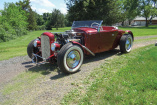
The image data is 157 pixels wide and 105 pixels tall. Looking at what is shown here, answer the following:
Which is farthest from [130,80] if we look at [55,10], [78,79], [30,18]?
[55,10]

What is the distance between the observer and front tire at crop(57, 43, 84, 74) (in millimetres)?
3816

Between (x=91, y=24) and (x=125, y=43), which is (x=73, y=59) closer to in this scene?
(x=91, y=24)

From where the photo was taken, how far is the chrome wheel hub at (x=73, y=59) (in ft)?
13.4

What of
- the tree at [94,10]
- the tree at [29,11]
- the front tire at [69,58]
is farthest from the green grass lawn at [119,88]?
the tree at [29,11]

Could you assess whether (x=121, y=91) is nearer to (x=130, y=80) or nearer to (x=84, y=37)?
(x=130, y=80)

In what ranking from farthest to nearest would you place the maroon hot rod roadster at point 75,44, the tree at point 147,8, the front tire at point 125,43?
the tree at point 147,8 < the front tire at point 125,43 < the maroon hot rod roadster at point 75,44

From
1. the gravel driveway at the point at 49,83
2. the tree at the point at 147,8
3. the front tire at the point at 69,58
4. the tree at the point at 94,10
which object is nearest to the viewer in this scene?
the gravel driveway at the point at 49,83

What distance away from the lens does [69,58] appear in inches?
161

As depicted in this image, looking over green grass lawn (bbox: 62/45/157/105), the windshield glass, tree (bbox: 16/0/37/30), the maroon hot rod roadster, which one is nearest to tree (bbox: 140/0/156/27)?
tree (bbox: 16/0/37/30)

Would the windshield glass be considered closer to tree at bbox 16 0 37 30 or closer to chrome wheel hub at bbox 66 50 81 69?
chrome wheel hub at bbox 66 50 81 69

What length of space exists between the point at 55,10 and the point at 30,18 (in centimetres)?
950

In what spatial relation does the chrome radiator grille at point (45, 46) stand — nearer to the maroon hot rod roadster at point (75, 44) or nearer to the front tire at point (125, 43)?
the maroon hot rod roadster at point (75, 44)

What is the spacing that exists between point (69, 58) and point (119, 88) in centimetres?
174

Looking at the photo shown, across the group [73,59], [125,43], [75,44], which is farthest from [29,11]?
[73,59]
